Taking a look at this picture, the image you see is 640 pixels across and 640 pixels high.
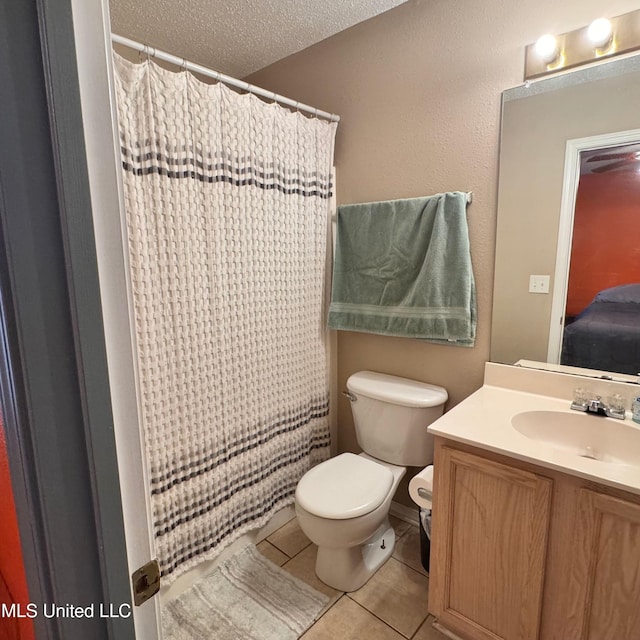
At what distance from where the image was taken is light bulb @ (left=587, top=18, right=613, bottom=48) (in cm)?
131

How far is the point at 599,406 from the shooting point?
1.38 m

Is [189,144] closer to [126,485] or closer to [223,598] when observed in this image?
[126,485]

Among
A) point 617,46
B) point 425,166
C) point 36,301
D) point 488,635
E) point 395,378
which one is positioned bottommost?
point 488,635

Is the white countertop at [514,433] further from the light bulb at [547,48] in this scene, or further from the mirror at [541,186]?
the light bulb at [547,48]

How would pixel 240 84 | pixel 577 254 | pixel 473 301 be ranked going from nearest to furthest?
pixel 577 254 < pixel 240 84 < pixel 473 301

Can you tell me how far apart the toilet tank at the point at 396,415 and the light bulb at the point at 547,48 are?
1.37 metres

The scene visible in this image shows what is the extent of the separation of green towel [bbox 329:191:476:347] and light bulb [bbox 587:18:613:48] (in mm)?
627

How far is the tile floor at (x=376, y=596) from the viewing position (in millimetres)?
1479

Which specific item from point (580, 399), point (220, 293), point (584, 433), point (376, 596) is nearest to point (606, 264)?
point (580, 399)

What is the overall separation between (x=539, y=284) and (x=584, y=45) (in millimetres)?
837

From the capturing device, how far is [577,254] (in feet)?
4.80

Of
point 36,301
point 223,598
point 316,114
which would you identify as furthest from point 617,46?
point 223,598

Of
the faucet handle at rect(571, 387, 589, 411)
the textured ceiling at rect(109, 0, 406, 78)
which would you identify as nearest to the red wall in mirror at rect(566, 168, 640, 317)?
the faucet handle at rect(571, 387, 589, 411)

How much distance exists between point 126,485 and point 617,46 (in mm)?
1858
